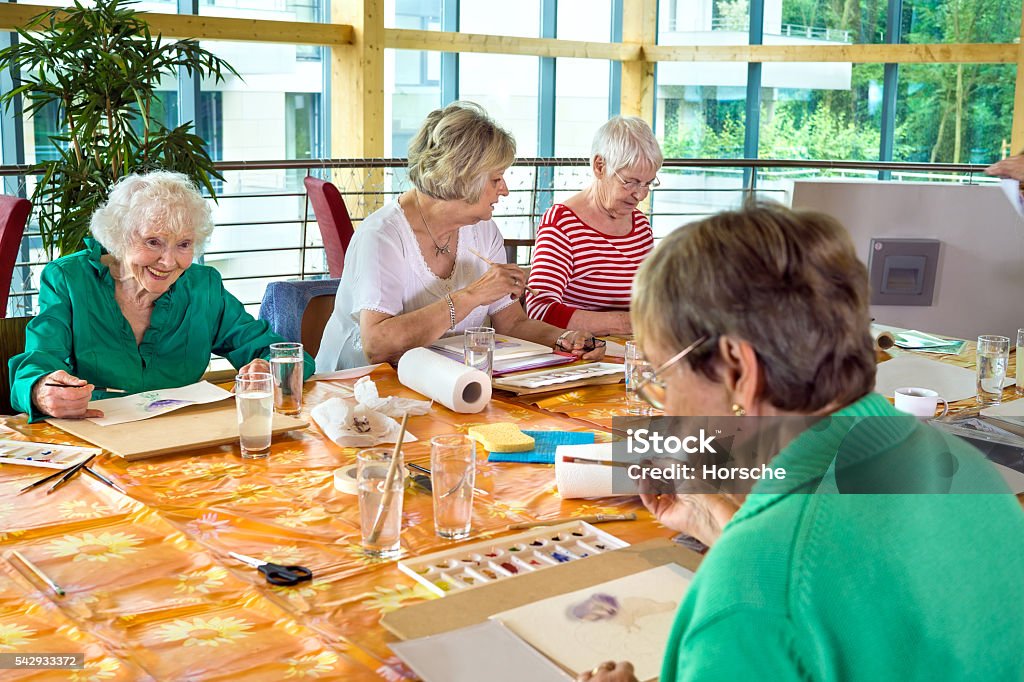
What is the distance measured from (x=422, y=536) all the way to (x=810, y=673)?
745 mm

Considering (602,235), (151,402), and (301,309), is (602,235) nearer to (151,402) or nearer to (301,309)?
(301,309)

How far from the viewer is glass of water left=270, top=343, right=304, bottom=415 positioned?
195 centimetres

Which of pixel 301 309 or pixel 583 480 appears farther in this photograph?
pixel 301 309

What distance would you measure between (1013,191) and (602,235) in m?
1.18

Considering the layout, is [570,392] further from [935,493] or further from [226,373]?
[935,493]

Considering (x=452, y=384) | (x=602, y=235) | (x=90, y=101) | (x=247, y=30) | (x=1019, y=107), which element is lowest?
(x=452, y=384)

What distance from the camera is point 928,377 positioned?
90.0 inches

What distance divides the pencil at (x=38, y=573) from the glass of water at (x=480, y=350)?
974 mm

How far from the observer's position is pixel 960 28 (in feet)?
25.9

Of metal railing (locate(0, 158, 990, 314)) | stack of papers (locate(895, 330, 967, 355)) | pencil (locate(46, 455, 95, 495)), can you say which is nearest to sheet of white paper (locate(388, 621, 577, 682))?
pencil (locate(46, 455, 95, 495))

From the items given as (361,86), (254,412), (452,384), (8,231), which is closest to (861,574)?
(254,412)

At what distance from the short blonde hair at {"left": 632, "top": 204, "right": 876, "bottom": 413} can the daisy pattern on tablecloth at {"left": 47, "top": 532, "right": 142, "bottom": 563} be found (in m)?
0.84

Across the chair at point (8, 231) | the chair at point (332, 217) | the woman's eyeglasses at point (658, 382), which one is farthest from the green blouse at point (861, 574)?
the chair at point (332, 217)

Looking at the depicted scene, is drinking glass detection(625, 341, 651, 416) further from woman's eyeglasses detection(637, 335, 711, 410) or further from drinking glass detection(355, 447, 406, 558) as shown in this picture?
woman's eyeglasses detection(637, 335, 711, 410)
